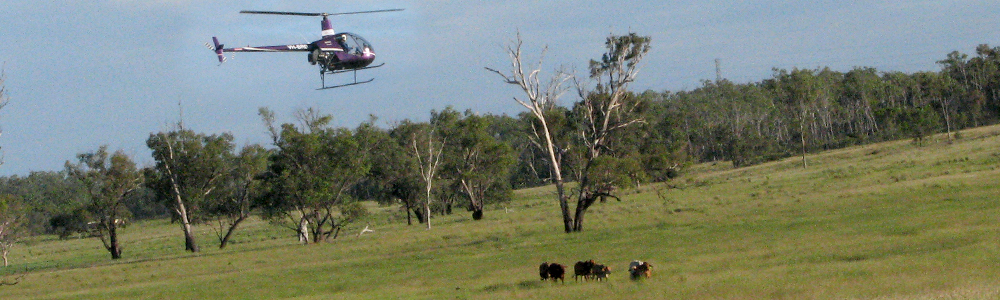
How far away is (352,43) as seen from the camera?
134 feet

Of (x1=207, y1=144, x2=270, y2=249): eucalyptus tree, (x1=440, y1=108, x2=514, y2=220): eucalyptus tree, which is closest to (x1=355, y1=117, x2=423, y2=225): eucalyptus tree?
(x1=440, y1=108, x2=514, y2=220): eucalyptus tree

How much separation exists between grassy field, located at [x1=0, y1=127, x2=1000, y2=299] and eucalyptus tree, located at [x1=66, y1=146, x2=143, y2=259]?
180 inches

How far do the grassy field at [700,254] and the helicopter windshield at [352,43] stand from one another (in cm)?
979

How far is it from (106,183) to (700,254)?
46075 millimetres

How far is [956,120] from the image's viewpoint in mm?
104938

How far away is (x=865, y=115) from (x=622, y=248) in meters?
105

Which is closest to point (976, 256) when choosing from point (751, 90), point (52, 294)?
point (52, 294)

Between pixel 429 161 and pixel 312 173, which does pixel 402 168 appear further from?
pixel 312 173

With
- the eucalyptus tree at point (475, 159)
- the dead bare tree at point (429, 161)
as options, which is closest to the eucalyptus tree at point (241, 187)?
the dead bare tree at point (429, 161)

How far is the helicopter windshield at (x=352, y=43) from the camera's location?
133 feet

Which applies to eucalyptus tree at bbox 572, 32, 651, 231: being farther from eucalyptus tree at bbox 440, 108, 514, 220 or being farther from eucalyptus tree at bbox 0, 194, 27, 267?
eucalyptus tree at bbox 0, 194, 27, 267

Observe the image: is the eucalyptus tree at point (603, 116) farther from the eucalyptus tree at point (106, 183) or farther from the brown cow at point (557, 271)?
the eucalyptus tree at point (106, 183)

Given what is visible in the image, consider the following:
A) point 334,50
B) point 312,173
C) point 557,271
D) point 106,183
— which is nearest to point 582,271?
point 557,271

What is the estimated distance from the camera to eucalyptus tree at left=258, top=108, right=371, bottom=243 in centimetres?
5709
